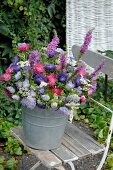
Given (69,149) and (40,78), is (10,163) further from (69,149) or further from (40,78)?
(40,78)

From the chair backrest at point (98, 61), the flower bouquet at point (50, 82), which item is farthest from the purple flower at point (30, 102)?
the chair backrest at point (98, 61)

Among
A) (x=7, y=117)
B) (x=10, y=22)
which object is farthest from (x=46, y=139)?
(x=10, y=22)

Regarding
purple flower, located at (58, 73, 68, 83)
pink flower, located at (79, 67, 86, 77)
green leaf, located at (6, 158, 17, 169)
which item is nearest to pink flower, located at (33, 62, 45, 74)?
purple flower, located at (58, 73, 68, 83)

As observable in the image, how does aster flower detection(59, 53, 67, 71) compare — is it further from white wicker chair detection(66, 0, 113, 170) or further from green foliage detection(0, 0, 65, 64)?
white wicker chair detection(66, 0, 113, 170)

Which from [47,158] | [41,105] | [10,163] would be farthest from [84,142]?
[10,163]

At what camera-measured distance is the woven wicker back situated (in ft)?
15.0

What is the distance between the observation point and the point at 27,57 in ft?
7.91

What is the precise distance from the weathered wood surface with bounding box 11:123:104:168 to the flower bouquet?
0.90 feet

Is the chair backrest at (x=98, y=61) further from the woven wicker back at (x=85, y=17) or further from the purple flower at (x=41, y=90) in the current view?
the woven wicker back at (x=85, y=17)

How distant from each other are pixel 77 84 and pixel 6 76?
0.43 metres

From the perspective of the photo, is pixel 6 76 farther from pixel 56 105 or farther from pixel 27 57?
pixel 56 105

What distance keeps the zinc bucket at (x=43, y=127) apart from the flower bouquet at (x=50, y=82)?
1.7 inches

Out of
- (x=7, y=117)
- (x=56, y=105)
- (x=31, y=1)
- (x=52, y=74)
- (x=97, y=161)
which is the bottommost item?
(x=97, y=161)

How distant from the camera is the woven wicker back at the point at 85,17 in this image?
15.0 feet
